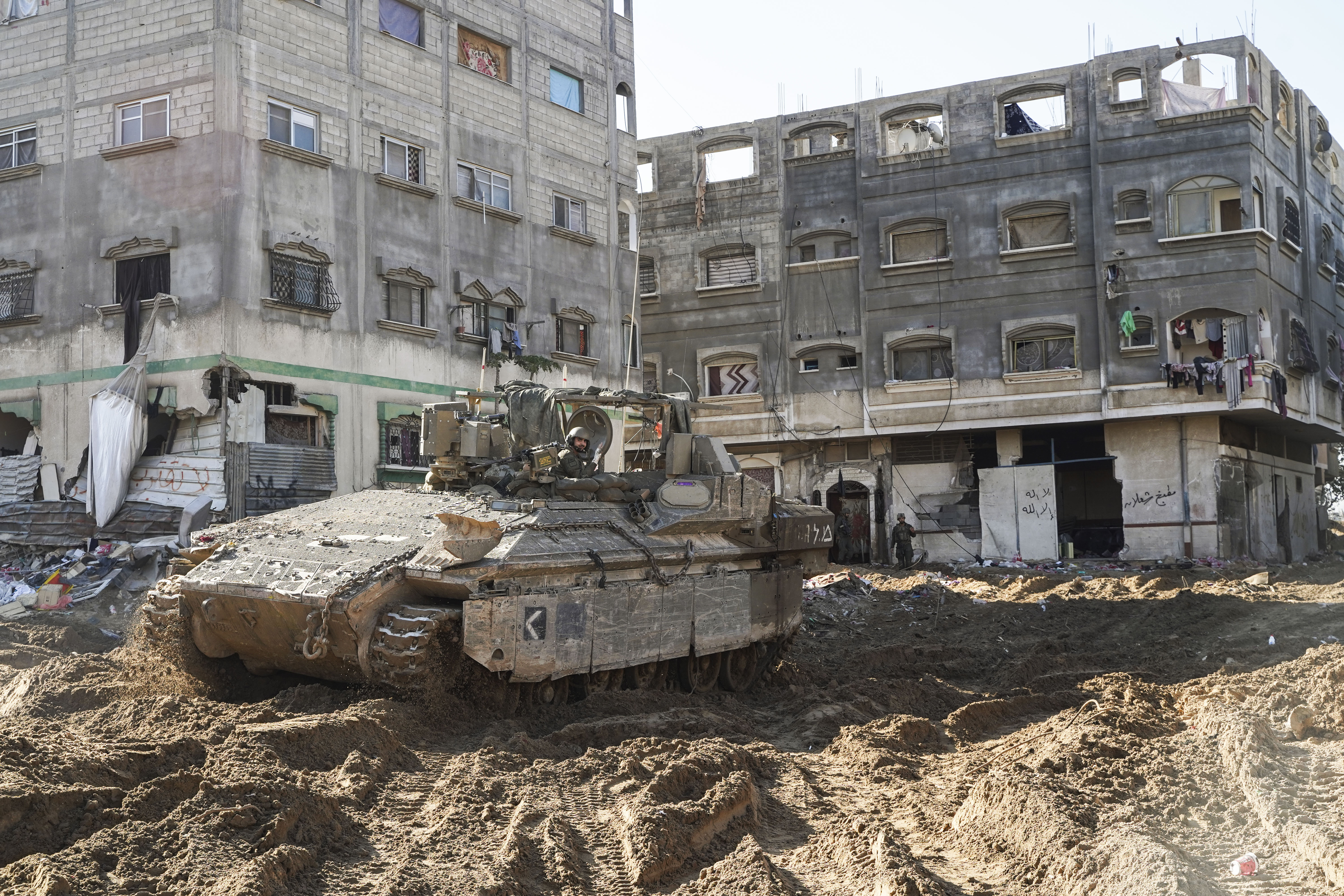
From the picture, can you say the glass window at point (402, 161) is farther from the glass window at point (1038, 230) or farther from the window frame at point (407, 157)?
the glass window at point (1038, 230)

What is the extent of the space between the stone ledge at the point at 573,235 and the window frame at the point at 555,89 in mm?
2422

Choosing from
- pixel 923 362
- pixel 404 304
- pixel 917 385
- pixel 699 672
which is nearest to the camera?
pixel 699 672

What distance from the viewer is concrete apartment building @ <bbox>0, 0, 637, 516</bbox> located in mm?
18016

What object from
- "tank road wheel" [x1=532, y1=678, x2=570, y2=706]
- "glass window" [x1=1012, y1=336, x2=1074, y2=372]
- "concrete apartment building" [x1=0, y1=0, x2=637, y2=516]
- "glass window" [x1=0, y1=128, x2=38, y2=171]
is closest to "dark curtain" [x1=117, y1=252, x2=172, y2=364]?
"concrete apartment building" [x1=0, y1=0, x2=637, y2=516]

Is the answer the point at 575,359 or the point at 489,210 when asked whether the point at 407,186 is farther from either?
→ the point at 575,359

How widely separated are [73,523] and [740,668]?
1151cm

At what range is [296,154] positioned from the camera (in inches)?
739

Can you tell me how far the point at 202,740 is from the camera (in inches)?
271

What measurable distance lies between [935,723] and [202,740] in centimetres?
536

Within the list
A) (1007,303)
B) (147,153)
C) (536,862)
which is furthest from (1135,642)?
(147,153)

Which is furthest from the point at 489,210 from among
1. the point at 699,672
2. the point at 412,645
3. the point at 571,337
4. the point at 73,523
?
the point at 412,645

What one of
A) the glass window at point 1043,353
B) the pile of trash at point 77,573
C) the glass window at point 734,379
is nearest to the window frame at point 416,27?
the pile of trash at point 77,573

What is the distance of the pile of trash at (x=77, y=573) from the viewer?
1544 centimetres

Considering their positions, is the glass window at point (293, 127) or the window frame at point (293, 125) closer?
the window frame at point (293, 125)
